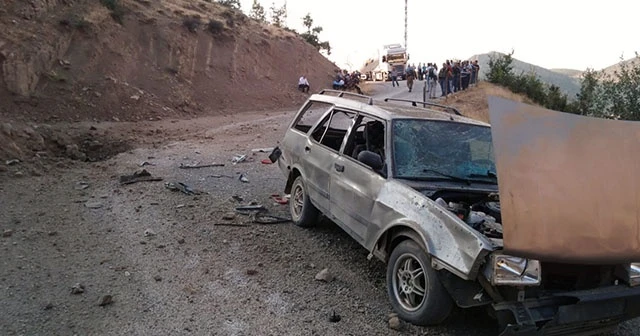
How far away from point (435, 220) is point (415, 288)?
21.9 inches

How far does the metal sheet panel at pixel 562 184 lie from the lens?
3.00 metres

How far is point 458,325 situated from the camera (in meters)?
3.78

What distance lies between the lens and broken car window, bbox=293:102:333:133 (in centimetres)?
610

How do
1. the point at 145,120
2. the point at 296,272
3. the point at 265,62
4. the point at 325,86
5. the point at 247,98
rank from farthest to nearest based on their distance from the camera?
the point at 325,86, the point at 265,62, the point at 247,98, the point at 145,120, the point at 296,272

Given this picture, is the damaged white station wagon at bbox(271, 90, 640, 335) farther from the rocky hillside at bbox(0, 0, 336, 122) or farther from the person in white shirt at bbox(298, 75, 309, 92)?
the person in white shirt at bbox(298, 75, 309, 92)

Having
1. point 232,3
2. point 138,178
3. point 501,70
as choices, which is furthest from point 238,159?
point 232,3

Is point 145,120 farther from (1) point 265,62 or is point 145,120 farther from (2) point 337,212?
(2) point 337,212

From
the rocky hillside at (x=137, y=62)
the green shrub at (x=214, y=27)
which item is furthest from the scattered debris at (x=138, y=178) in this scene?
the green shrub at (x=214, y=27)

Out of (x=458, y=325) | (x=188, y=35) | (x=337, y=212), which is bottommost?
(x=458, y=325)

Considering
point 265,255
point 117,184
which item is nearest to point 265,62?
point 117,184

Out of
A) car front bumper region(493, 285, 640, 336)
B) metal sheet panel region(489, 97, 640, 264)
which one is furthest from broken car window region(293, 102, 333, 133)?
car front bumper region(493, 285, 640, 336)

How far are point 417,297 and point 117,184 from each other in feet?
19.5

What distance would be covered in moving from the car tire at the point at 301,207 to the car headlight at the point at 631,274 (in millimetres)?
3151

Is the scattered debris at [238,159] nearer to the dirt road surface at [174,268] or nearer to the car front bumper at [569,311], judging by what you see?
the dirt road surface at [174,268]
